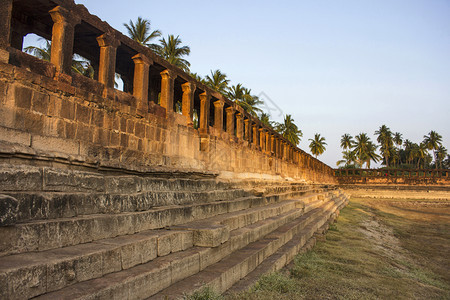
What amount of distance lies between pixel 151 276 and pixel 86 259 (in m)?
0.57

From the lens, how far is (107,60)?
6152 mm

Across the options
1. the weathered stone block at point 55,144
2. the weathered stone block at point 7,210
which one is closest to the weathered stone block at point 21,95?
the weathered stone block at point 55,144

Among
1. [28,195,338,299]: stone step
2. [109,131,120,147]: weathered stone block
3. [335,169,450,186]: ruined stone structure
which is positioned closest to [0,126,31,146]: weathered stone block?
[109,131,120,147]: weathered stone block

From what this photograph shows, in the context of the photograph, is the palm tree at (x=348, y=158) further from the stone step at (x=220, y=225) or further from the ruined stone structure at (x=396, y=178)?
the stone step at (x=220, y=225)

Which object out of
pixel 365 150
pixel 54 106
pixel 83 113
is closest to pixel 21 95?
pixel 54 106

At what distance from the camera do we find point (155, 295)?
260 centimetres

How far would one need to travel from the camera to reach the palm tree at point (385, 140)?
76.8 metres

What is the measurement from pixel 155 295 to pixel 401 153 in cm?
9767

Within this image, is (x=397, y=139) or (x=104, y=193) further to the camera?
(x=397, y=139)

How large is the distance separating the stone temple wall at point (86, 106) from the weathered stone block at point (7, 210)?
63.4 inches

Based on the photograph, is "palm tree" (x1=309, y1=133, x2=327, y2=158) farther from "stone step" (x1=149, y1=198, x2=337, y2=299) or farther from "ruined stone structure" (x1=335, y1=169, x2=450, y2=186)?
"stone step" (x1=149, y1=198, x2=337, y2=299)

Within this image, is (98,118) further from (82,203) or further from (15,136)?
(82,203)

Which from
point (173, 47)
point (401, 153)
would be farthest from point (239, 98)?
point (401, 153)

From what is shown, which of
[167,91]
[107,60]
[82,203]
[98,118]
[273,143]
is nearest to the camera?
[82,203]
